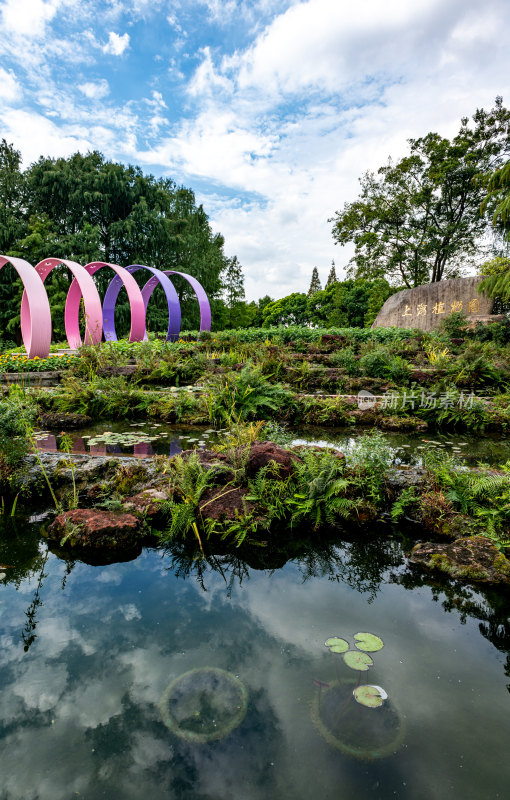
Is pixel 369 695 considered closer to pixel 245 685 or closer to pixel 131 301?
Answer: pixel 245 685

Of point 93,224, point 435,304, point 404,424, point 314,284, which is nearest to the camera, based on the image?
point 404,424

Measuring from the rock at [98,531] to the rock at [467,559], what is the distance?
71.8 inches

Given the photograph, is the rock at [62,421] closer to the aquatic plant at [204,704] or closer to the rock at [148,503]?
the rock at [148,503]

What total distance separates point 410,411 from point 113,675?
5.91 metres

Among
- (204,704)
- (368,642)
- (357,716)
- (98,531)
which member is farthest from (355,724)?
(98,531)

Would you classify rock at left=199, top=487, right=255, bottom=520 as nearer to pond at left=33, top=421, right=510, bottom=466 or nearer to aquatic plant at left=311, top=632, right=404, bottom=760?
aquatic plant at left=311, top=632, right=404, bottom=760

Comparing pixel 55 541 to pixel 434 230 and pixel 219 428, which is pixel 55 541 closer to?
pixel 219 428

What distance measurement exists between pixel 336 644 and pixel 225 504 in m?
1.32

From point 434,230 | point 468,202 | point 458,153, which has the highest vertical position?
point 458,153

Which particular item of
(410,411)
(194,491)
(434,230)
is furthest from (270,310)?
(194,491)

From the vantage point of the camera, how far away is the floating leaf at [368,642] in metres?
1.73

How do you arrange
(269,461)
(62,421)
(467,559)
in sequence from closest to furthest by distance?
(467,559) < (269,461) < (62,421)

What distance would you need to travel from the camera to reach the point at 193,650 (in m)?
1.72

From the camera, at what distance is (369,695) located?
150cm
